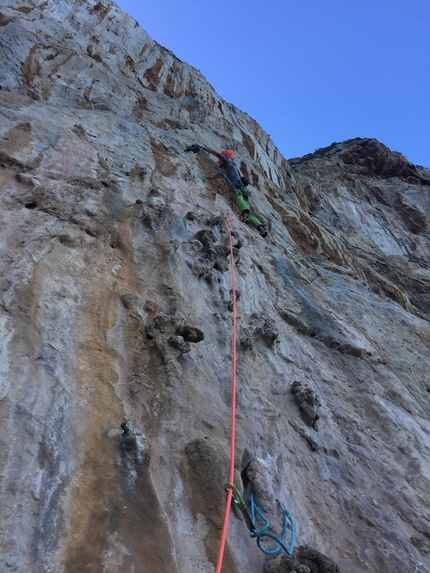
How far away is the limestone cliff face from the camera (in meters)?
2.76

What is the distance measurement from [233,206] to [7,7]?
7784mm

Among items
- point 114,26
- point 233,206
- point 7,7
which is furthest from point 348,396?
point 114,26

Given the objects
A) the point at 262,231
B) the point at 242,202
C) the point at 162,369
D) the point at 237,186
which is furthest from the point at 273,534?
the point at 237,186

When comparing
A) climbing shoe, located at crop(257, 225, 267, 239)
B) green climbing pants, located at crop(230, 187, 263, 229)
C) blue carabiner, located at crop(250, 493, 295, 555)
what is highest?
green climbing pants, located at crop(230, 187, 263, 229)

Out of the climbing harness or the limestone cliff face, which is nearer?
the limestone cliff face

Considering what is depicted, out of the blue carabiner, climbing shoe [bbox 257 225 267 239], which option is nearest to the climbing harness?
the blue carabiner

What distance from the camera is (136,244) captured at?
5.73 meters

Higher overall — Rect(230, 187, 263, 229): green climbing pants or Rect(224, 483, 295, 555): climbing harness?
Rect(230, 187, 263, 229): green climbing pants

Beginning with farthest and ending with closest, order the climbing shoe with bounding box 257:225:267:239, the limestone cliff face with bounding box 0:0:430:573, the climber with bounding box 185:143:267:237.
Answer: the climber with bounding box 185:143:267:237 < the climbing shoe with bounding box 257:225:267:239 < the limestone cliff face with bounding box 0:0:430:573

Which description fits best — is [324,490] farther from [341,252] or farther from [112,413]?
[341,252]

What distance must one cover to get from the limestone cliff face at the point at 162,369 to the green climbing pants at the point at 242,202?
1.22ft

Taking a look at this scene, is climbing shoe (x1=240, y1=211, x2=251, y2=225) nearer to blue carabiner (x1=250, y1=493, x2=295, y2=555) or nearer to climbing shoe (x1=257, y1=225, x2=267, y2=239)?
climbing shoe (x1=257, y1=225, x2=267, y2=239)

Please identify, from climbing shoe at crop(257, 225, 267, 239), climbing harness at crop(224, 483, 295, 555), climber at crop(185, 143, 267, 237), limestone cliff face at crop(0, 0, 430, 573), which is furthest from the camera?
climber at crop(185, 143, 267, 237)

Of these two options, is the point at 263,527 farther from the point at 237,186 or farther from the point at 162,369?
the point at 237,186
